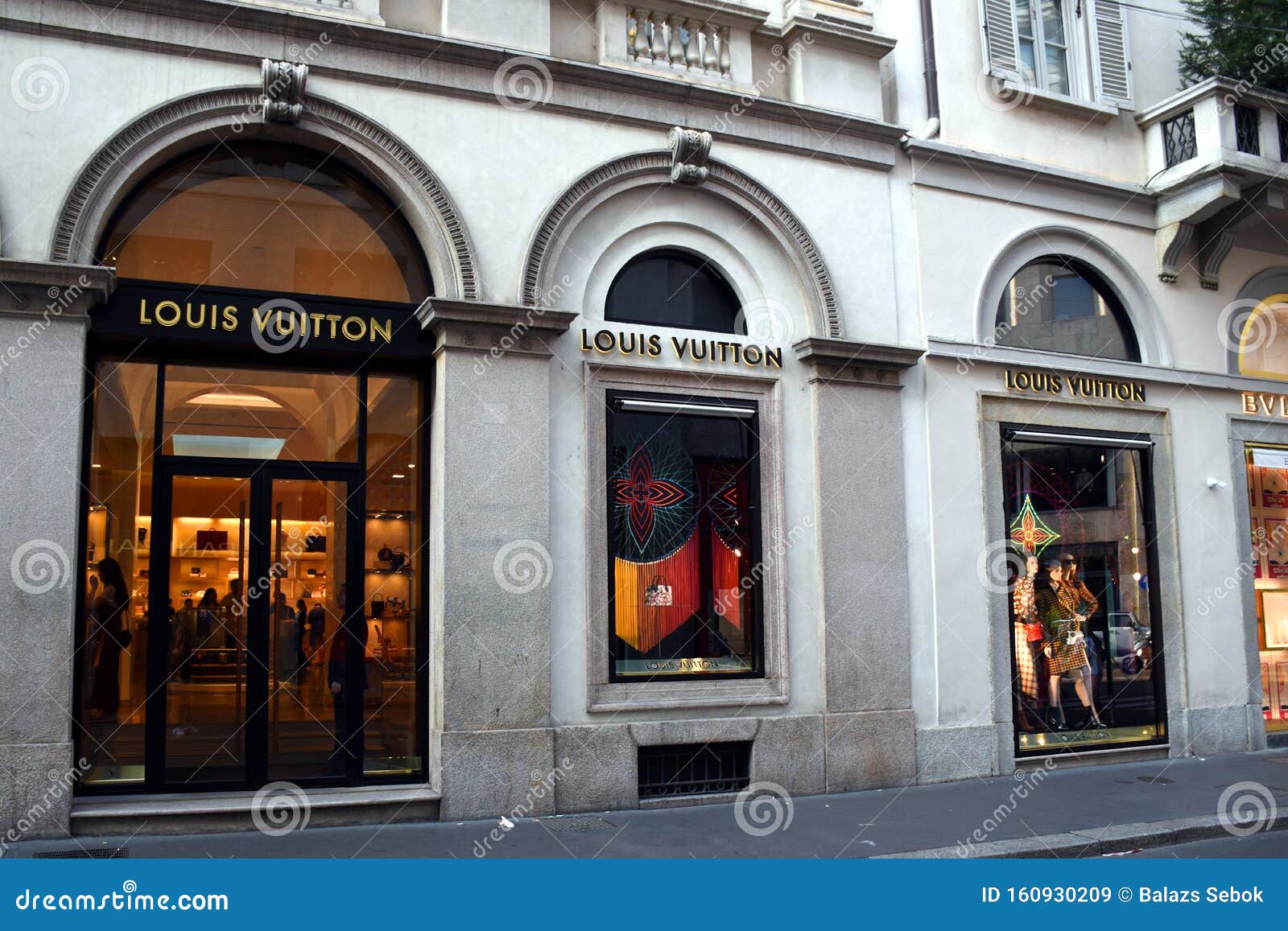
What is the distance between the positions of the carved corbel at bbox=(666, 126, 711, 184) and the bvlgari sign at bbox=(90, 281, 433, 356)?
3181 mm

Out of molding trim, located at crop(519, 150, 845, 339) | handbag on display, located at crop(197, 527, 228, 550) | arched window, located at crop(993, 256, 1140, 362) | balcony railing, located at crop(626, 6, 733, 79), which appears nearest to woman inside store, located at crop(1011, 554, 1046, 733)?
arched window, located at crop(993, 256, 1140, 362)

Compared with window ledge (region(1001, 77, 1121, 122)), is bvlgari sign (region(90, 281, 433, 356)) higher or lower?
lower

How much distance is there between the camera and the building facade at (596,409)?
965 cm

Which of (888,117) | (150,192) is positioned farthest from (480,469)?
(888,117)

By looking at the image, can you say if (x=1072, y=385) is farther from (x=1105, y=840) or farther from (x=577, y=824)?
(x=577, y=824)

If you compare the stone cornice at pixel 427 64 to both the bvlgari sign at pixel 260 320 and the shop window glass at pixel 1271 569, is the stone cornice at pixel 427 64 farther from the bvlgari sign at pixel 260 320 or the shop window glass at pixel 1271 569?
the shop window glass at pixel 1271 569

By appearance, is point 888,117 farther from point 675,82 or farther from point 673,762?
point 673,762

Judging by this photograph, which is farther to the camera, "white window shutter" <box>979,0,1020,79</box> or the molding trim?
"white window shutter" <box>979,0,1020,79</box>

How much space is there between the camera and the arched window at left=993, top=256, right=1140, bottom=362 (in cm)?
1379

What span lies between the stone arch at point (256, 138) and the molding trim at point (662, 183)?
2.30 feet

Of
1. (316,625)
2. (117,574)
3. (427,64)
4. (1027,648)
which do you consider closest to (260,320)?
(117,574)

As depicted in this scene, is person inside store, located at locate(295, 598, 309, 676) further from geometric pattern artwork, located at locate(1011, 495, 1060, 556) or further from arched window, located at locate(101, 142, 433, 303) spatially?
geometric pattern artwork, located at locate(1011, 495, 1060, 556)

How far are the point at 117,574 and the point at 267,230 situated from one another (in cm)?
334

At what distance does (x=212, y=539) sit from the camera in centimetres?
1002
